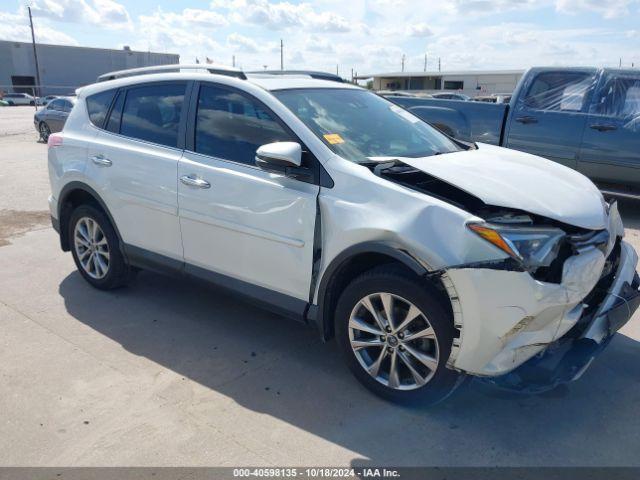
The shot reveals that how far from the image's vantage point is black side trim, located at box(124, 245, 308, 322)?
11.4ft

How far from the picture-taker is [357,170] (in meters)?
3.15

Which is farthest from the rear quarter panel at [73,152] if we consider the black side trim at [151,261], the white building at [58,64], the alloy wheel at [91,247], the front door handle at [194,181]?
the white building at [58,64]

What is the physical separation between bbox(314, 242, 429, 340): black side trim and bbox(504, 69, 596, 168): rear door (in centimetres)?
530

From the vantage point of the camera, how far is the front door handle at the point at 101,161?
4430mm

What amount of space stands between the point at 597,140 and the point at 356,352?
544cm

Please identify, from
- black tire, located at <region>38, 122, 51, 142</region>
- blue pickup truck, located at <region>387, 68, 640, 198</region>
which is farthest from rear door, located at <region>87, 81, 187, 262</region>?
black tire, located at <region>38, 122, 51, 142</region>

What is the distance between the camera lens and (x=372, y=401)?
321cm

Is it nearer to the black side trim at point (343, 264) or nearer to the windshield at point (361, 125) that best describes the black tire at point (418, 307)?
the black side trim at point (343, 264)

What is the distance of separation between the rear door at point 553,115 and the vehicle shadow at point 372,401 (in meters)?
3.98

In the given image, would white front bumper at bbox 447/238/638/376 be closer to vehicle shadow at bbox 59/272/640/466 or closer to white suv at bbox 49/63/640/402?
white suv at bbox 49/63/640/402

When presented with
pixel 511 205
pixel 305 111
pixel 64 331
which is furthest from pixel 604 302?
pixel 64 331

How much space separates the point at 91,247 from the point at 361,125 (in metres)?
2.70

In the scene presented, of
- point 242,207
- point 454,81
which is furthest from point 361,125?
point 454,81

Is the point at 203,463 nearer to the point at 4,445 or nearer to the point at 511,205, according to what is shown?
the point at 4,445
